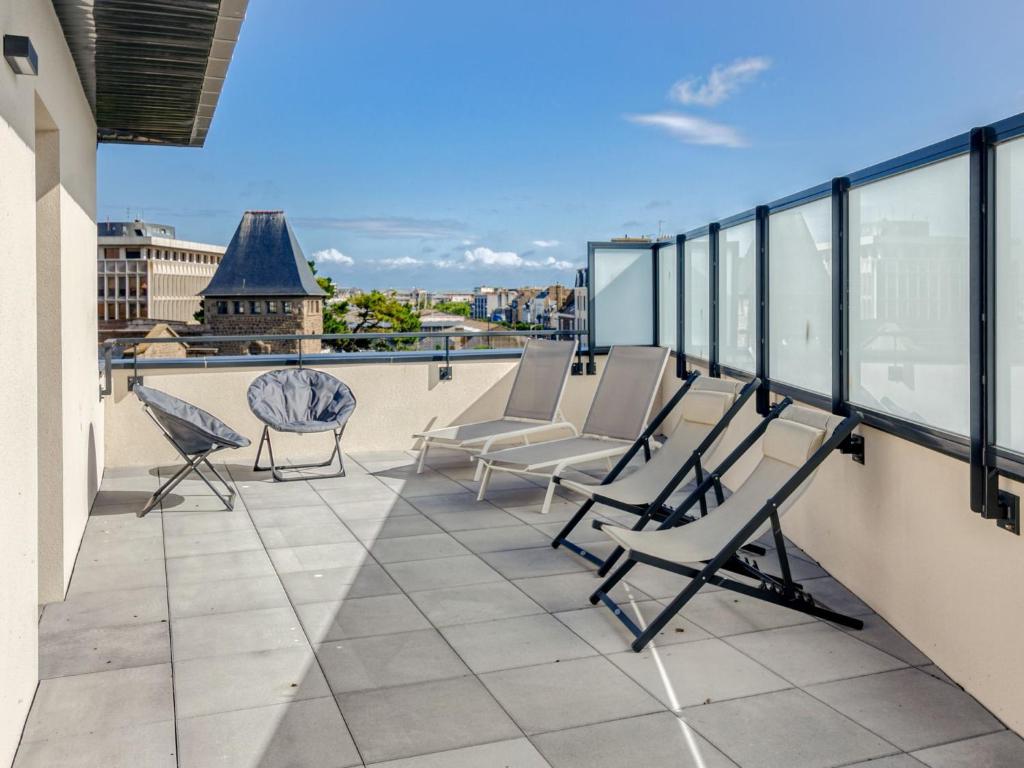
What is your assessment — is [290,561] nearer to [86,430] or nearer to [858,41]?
[86,430]

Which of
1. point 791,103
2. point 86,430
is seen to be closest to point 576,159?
point 791,103

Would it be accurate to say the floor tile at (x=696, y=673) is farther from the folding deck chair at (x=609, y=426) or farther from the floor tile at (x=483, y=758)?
the folding deck chair at (x=609, y=426)

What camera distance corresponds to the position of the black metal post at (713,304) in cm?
669

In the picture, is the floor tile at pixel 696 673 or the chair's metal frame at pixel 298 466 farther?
the chair's metal frame at pixel 298 466

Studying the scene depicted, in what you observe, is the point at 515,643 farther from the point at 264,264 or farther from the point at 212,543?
the point at 264,264

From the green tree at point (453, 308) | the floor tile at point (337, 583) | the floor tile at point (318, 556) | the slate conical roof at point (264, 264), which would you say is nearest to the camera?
the floor tile at point (337, 583)

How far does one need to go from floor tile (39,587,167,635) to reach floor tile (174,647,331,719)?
636 millimetres

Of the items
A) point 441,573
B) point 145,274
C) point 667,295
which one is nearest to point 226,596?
point 441,573

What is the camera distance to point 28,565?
10.4 feet

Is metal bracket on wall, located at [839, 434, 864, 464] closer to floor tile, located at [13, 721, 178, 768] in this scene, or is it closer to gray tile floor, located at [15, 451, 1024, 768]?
gray tile floor, located at [15, 451, 1024, 768]

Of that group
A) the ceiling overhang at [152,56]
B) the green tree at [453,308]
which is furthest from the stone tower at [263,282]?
the ceiling overhang at [152,56]

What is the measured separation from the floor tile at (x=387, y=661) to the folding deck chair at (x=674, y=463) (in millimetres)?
1217

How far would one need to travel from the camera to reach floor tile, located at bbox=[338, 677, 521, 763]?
2912mm

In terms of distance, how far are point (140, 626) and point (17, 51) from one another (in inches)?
88.5
